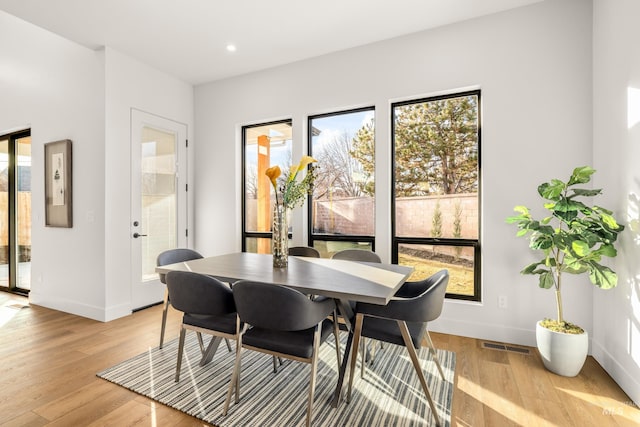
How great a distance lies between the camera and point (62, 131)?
386cm

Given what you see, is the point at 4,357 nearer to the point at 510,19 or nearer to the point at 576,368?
the point at 576,368

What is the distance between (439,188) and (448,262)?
2.44ft

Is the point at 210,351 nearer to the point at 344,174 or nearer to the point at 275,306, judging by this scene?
the point at 275,306

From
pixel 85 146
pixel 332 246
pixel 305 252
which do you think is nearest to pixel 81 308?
pixel 85 146

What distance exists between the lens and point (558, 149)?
2.77 meters

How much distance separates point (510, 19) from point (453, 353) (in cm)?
298

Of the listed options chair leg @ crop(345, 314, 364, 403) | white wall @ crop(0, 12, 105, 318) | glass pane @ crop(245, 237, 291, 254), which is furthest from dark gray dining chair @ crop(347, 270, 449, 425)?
white wall @ crop(0, 12, 105, 318)

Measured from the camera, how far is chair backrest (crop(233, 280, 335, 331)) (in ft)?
5.52

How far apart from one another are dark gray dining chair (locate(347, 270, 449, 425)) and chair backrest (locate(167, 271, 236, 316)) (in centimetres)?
81

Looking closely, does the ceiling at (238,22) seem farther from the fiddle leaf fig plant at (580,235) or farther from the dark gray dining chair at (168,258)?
the dark gray dining chair at (168,258)

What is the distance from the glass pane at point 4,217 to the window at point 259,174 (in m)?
3.62

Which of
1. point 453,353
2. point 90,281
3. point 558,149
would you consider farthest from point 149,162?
point 558,149

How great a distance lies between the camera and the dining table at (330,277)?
1.77m

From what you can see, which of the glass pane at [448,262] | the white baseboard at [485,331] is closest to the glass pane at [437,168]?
the glass pane at [448,262]
